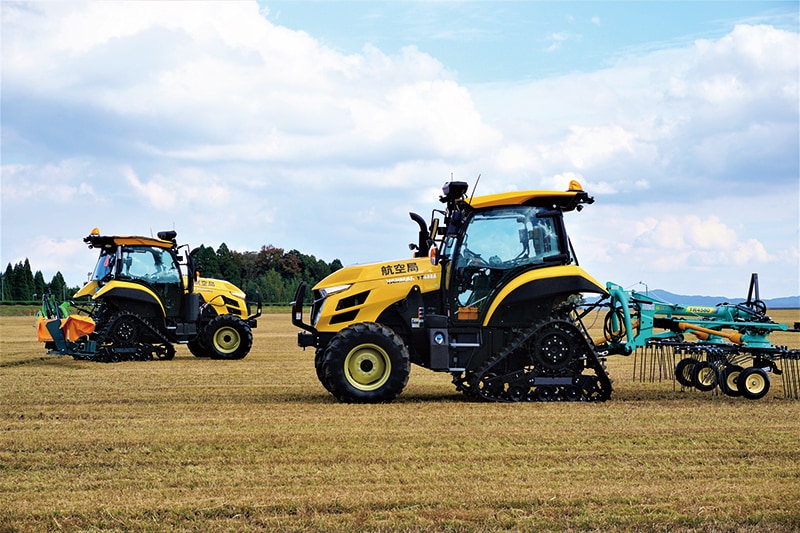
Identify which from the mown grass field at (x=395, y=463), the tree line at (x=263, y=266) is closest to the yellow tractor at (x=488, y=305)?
the mown grass field at (x=395, y=463)

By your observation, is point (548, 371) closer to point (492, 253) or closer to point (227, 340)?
point (492, 253)

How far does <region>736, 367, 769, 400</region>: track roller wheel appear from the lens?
13.2 m

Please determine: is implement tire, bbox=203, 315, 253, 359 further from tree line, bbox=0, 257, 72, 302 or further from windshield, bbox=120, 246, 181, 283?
tree line, bbox=0, 257, 72, 302

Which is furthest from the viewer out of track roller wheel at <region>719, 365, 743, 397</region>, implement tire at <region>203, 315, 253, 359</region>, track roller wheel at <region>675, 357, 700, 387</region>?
implement tire at <region>203, 315, 253, 359</region>

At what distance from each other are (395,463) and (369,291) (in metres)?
4.74

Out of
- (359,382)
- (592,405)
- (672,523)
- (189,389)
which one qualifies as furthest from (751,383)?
(189,389)

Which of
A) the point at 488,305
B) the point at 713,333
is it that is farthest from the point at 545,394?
the point at 713,333

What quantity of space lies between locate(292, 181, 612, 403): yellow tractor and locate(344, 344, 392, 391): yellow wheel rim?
0.01m

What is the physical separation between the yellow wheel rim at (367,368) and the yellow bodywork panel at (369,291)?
1.98ft

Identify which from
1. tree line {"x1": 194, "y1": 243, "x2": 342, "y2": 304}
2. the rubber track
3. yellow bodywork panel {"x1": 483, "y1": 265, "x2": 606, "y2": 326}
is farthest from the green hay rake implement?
tree line {"x1": 194, "y1": 243, "x2": 342, "y2": 304}

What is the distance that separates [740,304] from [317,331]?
6.33 m

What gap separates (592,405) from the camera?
1212 centimetres

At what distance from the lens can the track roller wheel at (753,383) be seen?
43.2 ft

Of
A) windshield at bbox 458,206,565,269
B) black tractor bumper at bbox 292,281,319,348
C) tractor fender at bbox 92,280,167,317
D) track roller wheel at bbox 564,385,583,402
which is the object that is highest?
windshield at bbox 458,206,565,269
